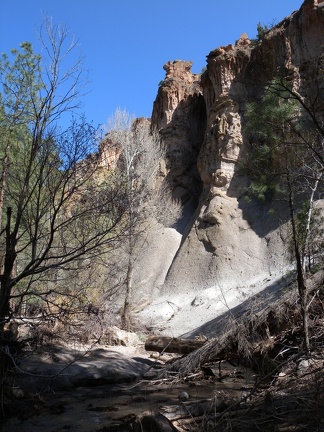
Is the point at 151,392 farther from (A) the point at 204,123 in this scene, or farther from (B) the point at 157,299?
(A) the point at 204,123

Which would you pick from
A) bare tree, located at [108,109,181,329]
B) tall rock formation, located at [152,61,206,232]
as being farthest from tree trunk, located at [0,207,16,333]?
tall rock formation, located at [152,61,206,232]

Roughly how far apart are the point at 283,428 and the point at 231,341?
3.02 metres

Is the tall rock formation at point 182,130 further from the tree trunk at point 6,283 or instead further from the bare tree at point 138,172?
the tree trunk at point 6,283

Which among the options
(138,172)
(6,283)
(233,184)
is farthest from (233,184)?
(6,283)

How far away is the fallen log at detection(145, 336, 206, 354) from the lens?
9.18m

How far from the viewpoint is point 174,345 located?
30.9ft

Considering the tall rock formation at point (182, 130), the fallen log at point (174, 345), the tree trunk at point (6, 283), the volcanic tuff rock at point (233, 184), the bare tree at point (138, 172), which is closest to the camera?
the tree trunk at point (6, 283)

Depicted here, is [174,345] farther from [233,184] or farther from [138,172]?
[233,184]

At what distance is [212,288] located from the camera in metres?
20.7

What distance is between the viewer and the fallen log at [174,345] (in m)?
9.18

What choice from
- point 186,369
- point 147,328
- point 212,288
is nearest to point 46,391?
point 186,369

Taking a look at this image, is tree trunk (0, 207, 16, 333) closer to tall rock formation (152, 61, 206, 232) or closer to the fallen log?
the fallen log

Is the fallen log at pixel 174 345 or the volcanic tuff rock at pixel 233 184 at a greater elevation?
the volcanic tuff rock at pixel 233 184

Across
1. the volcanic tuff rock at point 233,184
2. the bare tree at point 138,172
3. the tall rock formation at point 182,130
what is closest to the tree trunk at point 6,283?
the bare tree at point 138,172
